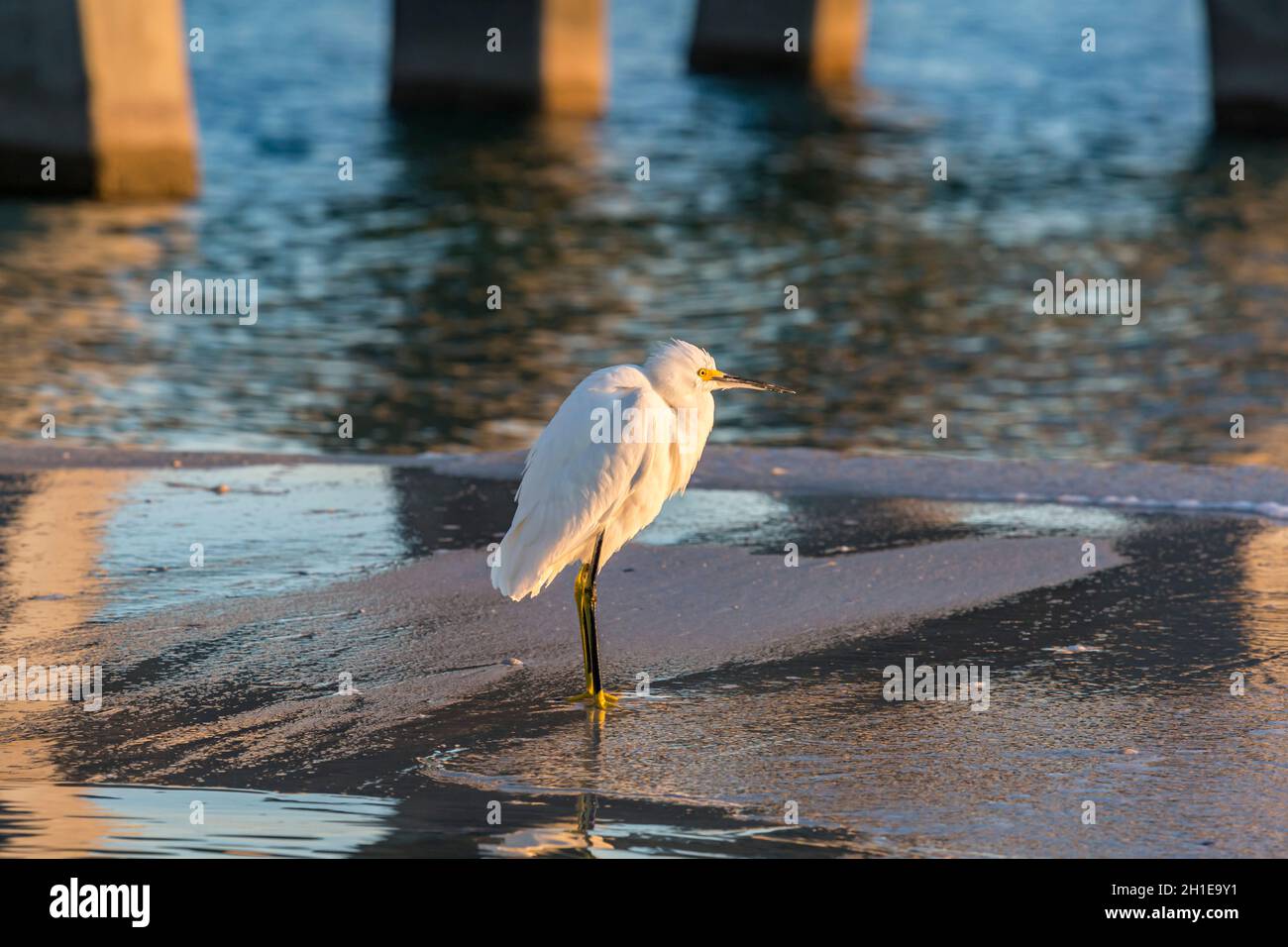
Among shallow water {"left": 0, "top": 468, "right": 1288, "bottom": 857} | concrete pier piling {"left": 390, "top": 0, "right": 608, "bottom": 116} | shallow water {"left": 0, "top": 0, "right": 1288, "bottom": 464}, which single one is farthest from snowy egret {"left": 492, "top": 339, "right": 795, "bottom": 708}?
concrete pier piling {"left": 390, "top": 0, "right": 608, "bottom": 116}

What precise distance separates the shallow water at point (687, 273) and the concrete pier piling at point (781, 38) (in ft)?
5.62

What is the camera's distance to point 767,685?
5.48 m

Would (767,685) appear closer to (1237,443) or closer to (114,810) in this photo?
(114,810)

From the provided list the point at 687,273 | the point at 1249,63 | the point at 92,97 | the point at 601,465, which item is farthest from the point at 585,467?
the point at 1249,63

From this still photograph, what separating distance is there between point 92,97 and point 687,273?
681cm

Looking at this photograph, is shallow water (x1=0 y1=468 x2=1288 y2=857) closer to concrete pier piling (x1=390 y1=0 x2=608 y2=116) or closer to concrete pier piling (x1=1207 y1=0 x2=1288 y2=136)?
concrete pier piling (x1=1207 y1=0 x2=1288 y2=136)

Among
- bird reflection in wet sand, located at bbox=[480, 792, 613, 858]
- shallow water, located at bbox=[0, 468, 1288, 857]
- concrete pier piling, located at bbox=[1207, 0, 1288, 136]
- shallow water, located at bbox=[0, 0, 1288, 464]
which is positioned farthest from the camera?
concrete pier piling, located at bbox=[1207, 0, 1288, 136]

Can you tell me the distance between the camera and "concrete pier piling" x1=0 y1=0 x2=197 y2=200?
18656mm

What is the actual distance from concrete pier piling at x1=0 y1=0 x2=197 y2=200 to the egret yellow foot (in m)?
15.3

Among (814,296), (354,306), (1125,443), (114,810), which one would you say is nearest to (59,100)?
(354,306)

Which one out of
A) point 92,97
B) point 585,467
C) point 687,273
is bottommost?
point 585,467

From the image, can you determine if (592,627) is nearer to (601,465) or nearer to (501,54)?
(601,465)

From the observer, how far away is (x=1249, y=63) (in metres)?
25.5
